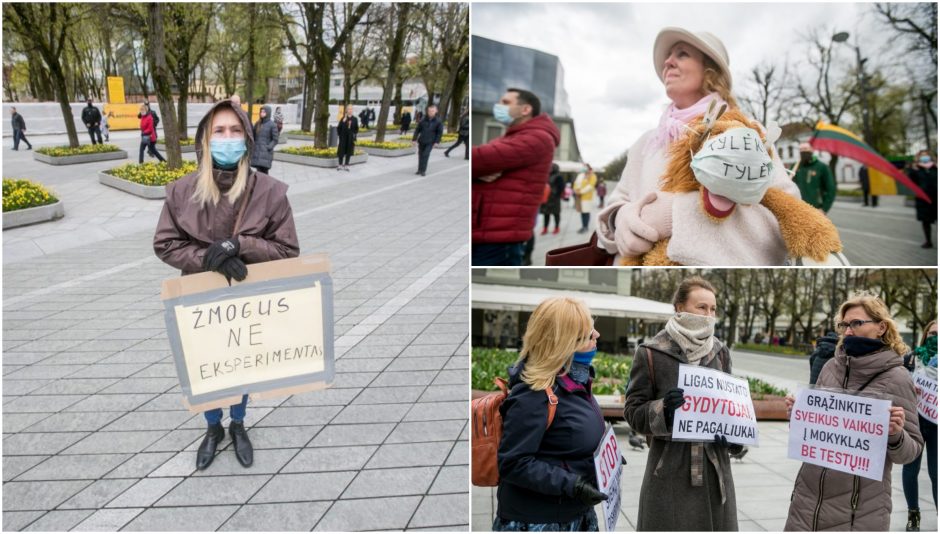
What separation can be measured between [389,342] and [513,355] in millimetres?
1158

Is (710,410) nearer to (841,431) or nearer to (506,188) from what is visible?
(841,431)

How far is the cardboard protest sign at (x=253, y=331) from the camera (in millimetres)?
3355

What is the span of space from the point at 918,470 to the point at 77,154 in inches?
774

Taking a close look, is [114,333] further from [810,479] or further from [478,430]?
[810,479]

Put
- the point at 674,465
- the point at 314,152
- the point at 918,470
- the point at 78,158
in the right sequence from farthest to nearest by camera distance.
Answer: the point at 314,152 → the point at 78,158 → the point at 918,470 → the point at 674,465

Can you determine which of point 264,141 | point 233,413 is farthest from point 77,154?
point 233,413

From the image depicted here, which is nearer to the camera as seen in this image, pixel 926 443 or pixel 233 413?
pixel 233 413

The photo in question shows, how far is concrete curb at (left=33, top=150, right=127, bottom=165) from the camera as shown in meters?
18.0

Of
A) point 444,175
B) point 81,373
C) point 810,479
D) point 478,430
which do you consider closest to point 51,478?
point 81,373

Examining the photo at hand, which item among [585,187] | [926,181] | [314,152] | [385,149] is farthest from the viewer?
[385,149]

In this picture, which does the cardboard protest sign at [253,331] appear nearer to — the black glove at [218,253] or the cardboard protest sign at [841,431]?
the black glove at [218,253]

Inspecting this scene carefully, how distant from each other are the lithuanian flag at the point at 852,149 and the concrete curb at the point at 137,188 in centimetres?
1179

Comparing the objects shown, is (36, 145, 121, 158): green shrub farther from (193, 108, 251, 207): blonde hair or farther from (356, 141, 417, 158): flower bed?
(193, 108, 251, 207): blonde hair

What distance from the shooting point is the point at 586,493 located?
2422mm
